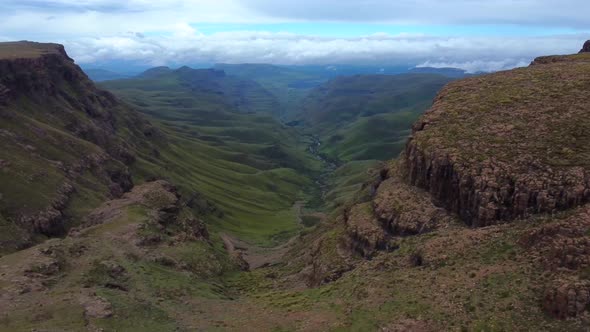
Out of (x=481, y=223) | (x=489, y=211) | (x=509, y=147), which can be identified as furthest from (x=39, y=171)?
(x=509, y=147)

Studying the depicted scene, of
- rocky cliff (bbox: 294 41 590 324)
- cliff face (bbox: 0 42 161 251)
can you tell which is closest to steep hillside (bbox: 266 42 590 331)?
rocky cliff (bbox: 294 41 590 324)

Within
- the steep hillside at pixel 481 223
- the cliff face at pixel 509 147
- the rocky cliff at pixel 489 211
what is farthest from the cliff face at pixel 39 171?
the cliff face at pixel 509 147

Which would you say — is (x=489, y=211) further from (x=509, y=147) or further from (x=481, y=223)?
(x=509, y=147)

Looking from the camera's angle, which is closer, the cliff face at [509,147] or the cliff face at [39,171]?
the cliff face at [509,147]

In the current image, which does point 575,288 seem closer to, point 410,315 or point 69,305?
point 410,315

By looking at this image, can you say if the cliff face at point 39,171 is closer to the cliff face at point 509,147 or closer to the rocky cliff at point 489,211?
the rocky cliff at point 489,211

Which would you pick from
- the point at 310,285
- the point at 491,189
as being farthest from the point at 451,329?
the point at 310,285

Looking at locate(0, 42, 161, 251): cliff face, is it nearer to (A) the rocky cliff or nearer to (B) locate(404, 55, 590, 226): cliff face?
(A) the rocky cliff

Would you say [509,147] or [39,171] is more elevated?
[509,147]
